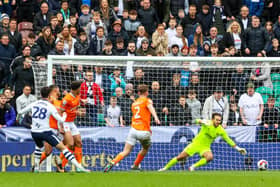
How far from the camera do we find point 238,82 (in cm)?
2245

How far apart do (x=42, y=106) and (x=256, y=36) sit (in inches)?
362

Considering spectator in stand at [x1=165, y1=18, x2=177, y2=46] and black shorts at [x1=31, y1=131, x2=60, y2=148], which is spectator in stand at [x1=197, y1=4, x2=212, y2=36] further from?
black shorts at [x1=31, y1=131, x2=60, y2=148]

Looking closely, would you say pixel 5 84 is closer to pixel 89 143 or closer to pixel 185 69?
pixel 89 143

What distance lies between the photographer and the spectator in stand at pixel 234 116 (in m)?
22.0

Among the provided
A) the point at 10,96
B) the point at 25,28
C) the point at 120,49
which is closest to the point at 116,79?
the point at 120,49

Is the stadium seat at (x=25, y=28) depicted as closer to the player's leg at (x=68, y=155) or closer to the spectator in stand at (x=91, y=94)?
the spectator in stand at (x=91, y=94)

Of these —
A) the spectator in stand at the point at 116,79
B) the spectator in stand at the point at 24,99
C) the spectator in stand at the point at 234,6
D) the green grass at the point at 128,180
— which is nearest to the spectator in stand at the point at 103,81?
the spectator in stand at the point at 116,79

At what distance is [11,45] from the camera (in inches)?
941

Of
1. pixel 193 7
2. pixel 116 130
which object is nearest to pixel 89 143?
pixel 116 130

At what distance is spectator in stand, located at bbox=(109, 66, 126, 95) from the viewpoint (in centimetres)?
2199

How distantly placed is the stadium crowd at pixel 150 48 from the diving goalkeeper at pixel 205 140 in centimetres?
164

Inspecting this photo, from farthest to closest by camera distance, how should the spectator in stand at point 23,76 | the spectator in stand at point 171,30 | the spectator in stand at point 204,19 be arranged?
the spectator in stand at point 204,19
the spectator in stand at point 171,30
the spectator in stand at point 23,76

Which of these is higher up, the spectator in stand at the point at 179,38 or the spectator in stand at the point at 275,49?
the spectator in stand at the point at 179,38

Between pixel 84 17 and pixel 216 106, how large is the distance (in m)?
5.80
